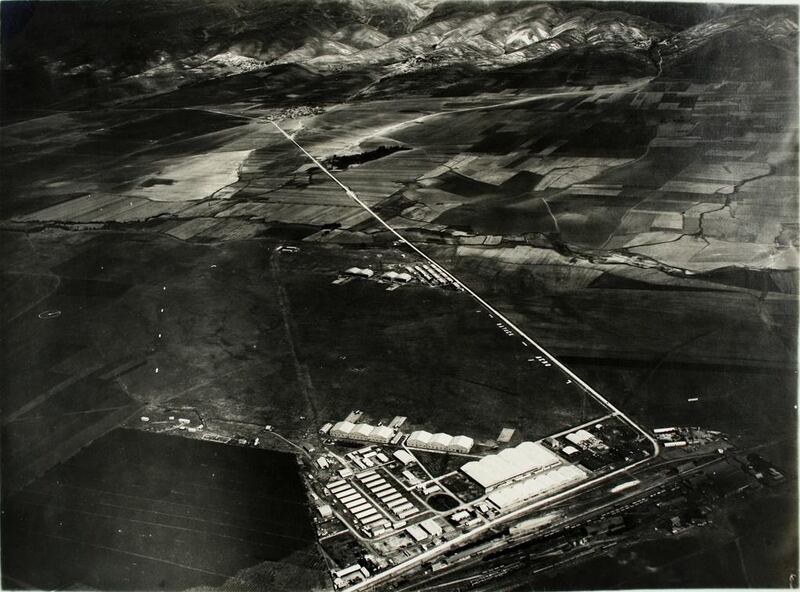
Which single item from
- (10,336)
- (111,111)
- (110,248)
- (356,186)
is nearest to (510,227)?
(356,186)

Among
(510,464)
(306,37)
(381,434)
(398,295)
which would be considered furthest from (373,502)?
(306,37)

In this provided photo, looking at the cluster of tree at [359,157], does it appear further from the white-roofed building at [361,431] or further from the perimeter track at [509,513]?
the white-roofed building at [361,431]

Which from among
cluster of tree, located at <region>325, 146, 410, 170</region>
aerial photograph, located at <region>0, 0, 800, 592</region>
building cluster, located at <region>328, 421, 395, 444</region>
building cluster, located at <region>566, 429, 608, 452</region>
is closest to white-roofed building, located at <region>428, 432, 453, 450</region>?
aerial photograph, located at <region>0, 0, 800, 592</region>

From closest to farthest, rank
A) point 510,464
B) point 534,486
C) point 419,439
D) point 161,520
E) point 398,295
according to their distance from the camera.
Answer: point 161,520 → point 534,486 → point 510,464 → point 419,439 → point 398,295

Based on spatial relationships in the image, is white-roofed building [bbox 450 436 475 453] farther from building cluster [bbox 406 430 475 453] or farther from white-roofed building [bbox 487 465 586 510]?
white-roofed building [bbox 487 465 586 510]

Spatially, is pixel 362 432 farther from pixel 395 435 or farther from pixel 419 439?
pixel 419 439

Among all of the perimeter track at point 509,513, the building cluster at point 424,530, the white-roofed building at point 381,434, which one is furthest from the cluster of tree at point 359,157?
the building cluster at point 424,530
